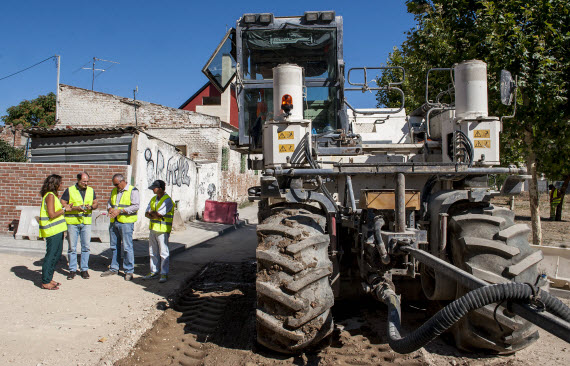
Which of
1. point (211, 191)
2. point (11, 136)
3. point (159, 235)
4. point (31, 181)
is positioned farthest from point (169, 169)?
point (11, 136)

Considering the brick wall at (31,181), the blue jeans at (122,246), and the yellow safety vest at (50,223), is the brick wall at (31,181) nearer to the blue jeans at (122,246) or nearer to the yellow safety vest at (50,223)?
the blue jeans at (122,246)

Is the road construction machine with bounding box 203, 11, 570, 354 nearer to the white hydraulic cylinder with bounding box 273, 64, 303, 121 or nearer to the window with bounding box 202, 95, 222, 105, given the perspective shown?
the white hydraulic cylinder with bounding box 273, 64, 303, 121

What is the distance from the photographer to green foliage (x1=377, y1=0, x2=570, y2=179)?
7684 millimetres

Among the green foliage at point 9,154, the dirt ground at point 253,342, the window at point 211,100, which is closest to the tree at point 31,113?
the green foliage at point 9,154

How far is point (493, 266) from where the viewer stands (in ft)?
11.6

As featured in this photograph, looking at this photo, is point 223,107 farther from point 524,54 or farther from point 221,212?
point 524,54

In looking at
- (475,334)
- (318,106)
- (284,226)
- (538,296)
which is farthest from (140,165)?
(538,296)

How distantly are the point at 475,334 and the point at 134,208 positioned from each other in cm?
554

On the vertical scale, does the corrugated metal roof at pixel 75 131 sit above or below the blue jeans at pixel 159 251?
above

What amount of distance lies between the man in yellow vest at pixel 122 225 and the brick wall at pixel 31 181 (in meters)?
4.02

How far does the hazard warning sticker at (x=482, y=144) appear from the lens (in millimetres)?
4668

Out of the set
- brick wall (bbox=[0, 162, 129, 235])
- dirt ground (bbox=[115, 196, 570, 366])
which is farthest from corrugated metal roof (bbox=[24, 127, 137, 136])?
dirt ground (bbox=[115, 196, 570, 366])

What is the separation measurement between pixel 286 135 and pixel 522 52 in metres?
5.39

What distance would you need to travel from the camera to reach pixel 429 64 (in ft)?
31.3
